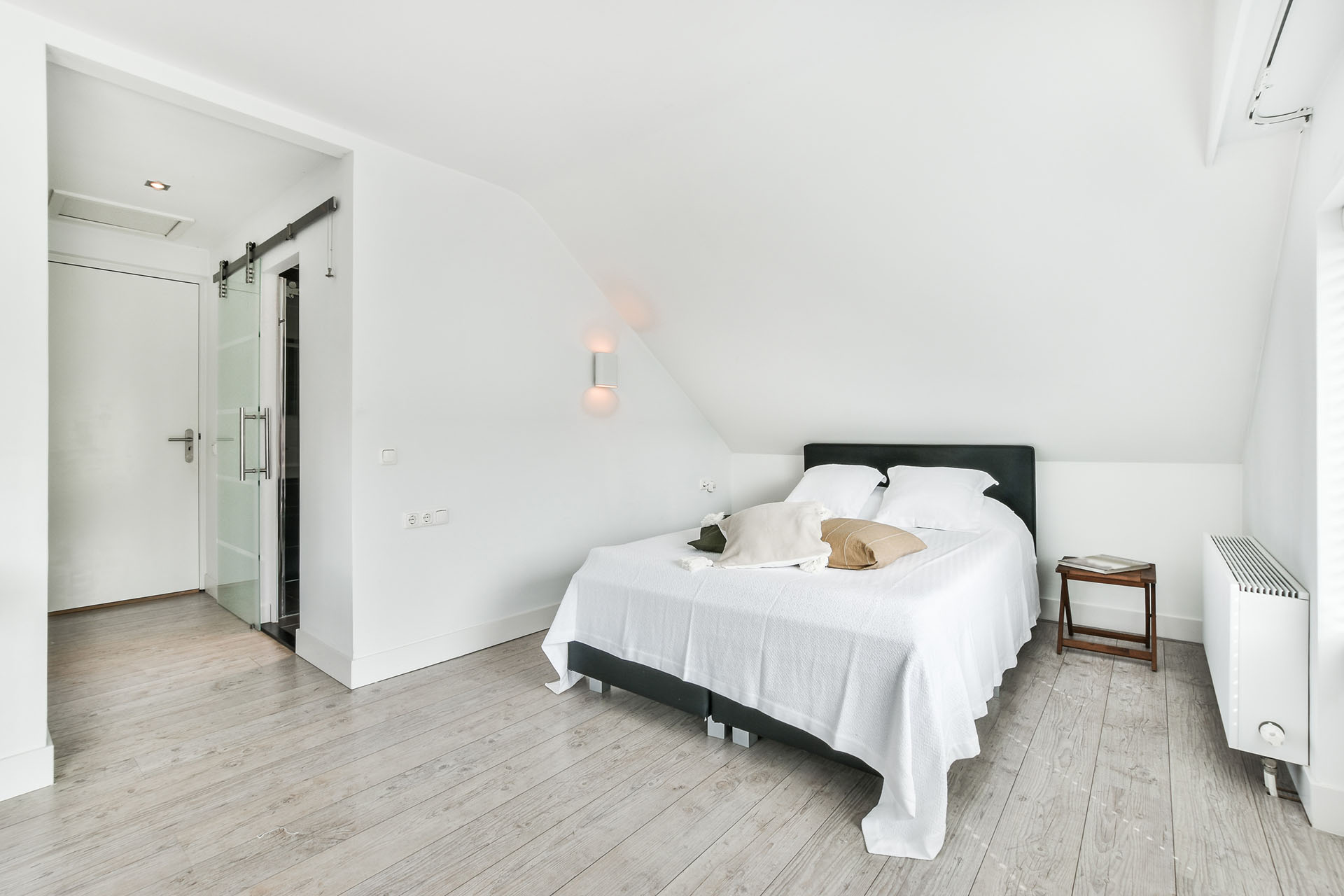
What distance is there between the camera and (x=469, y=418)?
336 centimetres

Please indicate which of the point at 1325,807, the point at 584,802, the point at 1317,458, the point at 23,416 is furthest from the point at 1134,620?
the point at 23,416

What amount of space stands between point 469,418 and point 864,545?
2081 millimetres

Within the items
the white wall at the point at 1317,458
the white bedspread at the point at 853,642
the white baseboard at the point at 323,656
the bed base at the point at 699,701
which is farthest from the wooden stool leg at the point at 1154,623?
the white baseboard at the point at 323,656

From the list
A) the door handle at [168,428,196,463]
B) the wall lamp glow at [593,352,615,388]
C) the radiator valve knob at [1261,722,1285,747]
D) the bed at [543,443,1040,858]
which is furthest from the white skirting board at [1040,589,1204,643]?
the door handle at [168,428,196,463]

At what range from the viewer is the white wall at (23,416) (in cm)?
203

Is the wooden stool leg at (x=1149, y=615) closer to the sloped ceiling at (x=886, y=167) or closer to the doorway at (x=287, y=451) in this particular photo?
the sloped ceiling at (x=886, y=167)

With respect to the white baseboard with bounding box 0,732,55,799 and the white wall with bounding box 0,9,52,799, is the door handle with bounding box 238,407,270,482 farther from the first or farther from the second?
the white baseboard with bounding box 0,732,55,799

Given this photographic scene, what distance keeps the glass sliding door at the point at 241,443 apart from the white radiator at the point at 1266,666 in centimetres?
435

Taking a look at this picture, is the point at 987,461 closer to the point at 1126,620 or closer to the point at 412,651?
→ the point at 1126,620

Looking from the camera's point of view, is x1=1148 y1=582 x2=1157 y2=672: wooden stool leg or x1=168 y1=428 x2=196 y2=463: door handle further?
x1=168 y1=428 x2=196 y2=463: door handle

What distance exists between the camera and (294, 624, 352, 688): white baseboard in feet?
9.70

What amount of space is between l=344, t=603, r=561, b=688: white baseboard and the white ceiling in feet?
7.84

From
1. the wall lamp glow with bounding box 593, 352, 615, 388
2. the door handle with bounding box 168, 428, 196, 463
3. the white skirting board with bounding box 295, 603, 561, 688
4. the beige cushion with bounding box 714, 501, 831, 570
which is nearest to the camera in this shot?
the beige cushion with bounding box 714, 501, 831, 570

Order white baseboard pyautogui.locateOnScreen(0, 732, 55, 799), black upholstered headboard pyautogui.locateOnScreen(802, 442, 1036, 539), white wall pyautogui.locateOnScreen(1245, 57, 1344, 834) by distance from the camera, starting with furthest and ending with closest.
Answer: black upholstered headboard pyautogui.locateOnScreen(802, 442, 1036, 539) < white baseboard pyautogui.locateOnScreen(0, 732, 55, 799) < white wall pyautogui.locateOnScreen(1245, 57, 1344, 834)
